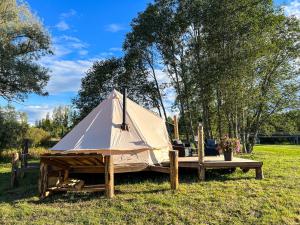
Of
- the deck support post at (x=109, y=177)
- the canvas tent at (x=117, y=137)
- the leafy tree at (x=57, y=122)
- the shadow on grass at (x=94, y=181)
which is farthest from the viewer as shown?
the leafy tree at (x=57, y=122)

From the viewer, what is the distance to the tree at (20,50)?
15.8 meters

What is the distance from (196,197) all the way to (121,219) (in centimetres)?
162

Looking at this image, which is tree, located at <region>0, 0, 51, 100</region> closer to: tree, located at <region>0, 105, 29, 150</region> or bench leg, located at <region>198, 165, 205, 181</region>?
tree, located at <region>0, 105, 29, 150</region>

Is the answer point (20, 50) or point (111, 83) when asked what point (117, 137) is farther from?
point (111, 83)

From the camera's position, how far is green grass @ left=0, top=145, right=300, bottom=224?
5.49m

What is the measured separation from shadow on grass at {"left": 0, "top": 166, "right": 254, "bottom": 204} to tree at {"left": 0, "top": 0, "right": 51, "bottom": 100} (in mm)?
7363

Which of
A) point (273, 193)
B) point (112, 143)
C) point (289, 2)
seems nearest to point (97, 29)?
point (112, 143)

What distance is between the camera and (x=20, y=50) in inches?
666

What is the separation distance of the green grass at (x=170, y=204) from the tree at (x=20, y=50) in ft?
30.5

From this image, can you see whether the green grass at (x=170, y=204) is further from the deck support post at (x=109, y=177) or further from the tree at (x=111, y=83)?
the tree at (x=111, y=83)

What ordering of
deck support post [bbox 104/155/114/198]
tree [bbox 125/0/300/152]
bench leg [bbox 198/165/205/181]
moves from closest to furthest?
1. deck support post [bbox 104/155/114/198]
2. bench leg [bbox 198/165/205/181]
3. tree [bbox 125/0/300/152]

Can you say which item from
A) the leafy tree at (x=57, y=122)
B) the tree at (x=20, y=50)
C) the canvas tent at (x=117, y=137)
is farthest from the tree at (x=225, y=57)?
the leafy tree at (x=57, y=122)

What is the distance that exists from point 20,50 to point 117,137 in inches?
438

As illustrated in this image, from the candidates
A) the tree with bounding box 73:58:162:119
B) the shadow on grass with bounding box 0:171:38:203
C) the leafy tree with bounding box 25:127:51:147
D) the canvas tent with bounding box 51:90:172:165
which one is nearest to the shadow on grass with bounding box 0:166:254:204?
the shadow on grass with bounding box 0:171:38:203
